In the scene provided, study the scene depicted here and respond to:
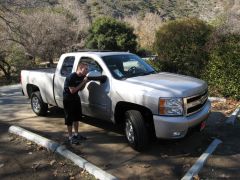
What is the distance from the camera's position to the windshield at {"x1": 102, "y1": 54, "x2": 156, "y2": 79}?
7095 mm

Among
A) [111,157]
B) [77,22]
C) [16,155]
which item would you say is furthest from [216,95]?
[77,22]

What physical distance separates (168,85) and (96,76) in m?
1.47

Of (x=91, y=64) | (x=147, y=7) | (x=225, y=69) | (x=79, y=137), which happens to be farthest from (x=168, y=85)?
(x=147, y=7)

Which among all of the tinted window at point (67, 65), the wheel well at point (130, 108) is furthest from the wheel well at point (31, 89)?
the wheel well at point (130, 108)

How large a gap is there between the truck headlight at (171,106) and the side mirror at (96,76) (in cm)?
148

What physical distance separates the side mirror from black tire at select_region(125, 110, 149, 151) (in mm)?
917

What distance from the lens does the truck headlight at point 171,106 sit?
594 centimetres

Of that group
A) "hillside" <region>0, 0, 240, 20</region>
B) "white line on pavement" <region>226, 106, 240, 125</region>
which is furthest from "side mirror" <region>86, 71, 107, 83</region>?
"hillside" <region>0, 0, 240, 20</region>

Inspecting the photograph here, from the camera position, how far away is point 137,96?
624cm

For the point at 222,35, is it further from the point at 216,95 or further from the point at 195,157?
the point at 195,157

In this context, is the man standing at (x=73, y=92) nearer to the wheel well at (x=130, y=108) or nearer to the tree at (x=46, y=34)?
the wheel well at (x=130, y=108)

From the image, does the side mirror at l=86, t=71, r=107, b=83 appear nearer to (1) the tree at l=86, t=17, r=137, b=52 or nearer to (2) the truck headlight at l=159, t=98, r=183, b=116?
(2) the truck headlight at l=159, t=98, r=183, b=116

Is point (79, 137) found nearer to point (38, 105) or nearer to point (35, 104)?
point (38, 105)

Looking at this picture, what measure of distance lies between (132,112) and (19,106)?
5.68 metres
